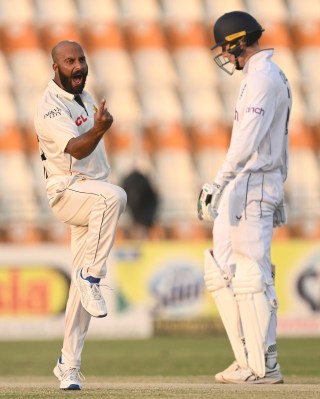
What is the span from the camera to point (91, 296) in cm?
743

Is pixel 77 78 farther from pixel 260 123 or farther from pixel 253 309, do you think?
pixel 253 309

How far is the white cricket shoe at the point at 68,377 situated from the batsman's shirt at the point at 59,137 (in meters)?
1.02

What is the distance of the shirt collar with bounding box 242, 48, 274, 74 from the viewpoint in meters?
8.06

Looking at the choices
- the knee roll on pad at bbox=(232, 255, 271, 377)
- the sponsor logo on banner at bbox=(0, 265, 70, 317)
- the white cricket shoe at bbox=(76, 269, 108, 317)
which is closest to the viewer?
the white cricket shoe at bbox=(76, 269, 108, 317)

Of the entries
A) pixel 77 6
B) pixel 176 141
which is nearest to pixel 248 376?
pixel 176 141

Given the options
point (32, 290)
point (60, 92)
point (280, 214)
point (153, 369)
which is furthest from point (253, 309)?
point (32, 290)

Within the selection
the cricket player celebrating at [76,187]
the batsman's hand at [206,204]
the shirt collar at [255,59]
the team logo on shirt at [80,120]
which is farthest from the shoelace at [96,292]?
the shirt collar at [255,59]

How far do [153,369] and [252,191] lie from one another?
450cm

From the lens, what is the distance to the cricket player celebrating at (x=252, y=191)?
783 cm

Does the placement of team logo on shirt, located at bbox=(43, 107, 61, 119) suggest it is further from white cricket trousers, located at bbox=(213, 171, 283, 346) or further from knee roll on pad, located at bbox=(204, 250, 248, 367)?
knee roll on pad, located at bbox=(204, 250, 248, 367)

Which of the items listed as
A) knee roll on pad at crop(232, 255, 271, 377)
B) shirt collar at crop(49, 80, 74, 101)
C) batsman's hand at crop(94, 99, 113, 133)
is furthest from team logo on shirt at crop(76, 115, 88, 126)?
knee roll on pad at crop(232, 255, 271, 377)

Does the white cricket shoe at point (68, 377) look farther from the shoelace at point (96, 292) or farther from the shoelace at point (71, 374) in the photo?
the shoelace at point (96, 292)

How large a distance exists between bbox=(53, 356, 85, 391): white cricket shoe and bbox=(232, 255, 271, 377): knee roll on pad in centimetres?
110

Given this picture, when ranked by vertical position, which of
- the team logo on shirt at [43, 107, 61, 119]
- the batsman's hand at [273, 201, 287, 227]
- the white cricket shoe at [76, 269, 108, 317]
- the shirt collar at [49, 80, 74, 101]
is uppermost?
the shirt collar at [49, 80, 74, 101]
